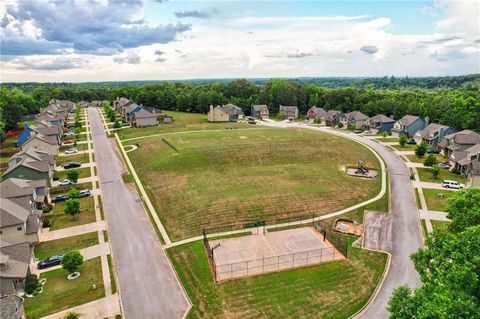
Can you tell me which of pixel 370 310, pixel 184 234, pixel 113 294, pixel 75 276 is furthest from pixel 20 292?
pixel 370 310

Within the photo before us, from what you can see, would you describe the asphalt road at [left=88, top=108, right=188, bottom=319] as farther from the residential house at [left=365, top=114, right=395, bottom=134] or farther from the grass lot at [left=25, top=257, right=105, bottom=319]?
the residential house at [left=365, top=114, right=395, bottom=134]

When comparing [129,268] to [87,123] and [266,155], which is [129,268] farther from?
[87,123]

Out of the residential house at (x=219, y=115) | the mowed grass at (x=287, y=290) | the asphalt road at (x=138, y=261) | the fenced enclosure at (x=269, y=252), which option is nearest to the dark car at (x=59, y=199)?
the asphalt road at (x=138, y=261)

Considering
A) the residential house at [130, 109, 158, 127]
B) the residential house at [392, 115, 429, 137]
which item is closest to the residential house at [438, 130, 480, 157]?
the residential house at [392, 115, 429, 137]

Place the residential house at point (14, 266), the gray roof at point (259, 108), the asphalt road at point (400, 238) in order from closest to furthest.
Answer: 1. the residential house at point (14, 266)
2. the asphalt road at point (400, 238)
3. the gray roof at point (259, 108)

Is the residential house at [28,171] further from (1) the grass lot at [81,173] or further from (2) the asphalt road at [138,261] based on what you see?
(2) the asphalt road at [138,261]

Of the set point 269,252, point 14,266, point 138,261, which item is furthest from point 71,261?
point 269,252

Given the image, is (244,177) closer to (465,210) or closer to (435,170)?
(435,170)
